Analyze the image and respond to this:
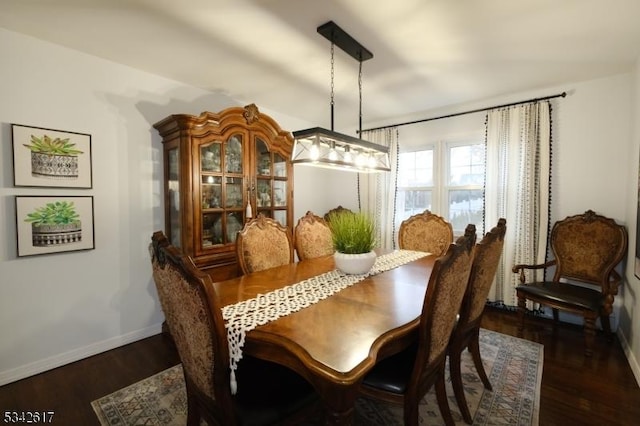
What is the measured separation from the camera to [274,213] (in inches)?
129

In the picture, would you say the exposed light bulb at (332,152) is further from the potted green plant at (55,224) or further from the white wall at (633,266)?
the white wall at (633,266)

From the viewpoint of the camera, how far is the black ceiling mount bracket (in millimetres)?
1926

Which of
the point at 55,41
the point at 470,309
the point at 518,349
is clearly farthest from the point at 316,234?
the point at 55,41

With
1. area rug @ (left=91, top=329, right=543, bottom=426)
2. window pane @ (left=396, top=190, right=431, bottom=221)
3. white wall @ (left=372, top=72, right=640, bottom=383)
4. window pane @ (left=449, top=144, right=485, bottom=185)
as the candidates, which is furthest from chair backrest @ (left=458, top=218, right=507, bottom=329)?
window pane @ (left=396, top=190, right=431, bottom=221)

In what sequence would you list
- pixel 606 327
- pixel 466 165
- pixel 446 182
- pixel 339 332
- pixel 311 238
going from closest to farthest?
1. pixel 339 332
2. pixel 606 327
3. pixel 311 238
4. pixel 466 165
5. pixel 446 182

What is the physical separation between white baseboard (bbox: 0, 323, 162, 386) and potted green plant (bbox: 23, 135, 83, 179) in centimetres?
136

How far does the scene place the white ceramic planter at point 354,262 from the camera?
6.31ft

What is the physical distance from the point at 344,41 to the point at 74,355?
311 centimetres

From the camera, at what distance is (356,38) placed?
207cm

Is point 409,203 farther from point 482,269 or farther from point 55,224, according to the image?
point 55,224

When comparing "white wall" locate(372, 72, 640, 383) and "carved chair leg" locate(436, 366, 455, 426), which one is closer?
"carved chair leg" locate(436, 366, 455, 426)

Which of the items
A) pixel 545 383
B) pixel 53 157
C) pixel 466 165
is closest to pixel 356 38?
pixel 466 165

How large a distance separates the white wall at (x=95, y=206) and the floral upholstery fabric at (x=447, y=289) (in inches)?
99.4

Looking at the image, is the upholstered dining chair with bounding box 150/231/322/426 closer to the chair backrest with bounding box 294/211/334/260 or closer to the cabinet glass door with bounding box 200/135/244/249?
the chair backrest with bounding box 294/211/334/260
